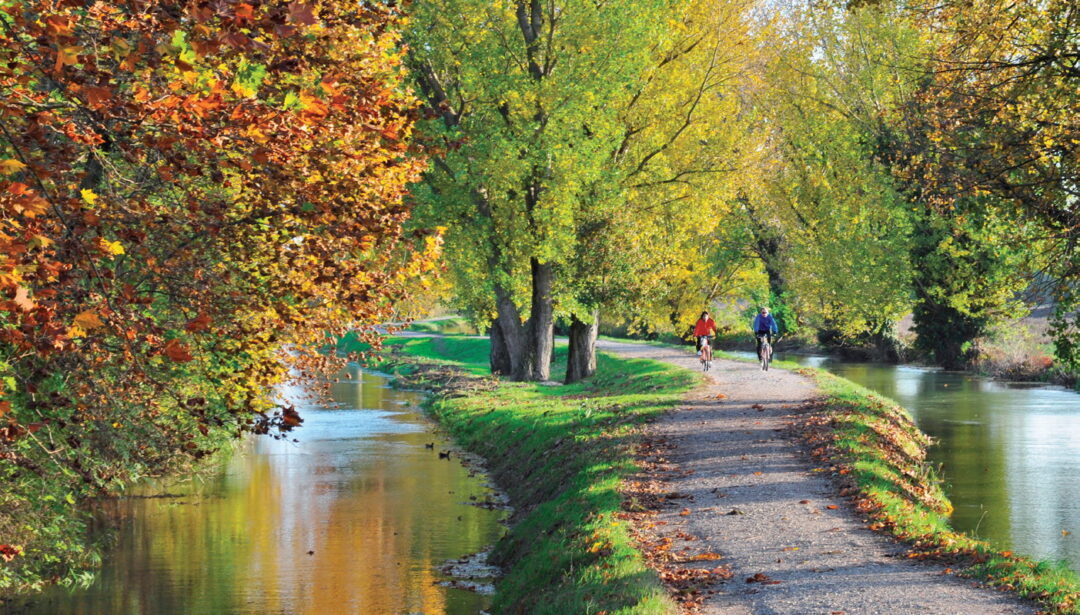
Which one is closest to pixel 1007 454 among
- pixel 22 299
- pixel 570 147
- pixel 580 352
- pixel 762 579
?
pixel 570 147

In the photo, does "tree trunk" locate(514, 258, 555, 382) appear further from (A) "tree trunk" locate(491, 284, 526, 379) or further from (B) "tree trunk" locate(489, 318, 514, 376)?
(B) "tree trunk" locate(489, 318, 514, 376)

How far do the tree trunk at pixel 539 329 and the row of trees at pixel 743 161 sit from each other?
9cm

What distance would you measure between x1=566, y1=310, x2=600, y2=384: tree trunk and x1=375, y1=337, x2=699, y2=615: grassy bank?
88 cm

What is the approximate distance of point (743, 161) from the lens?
37.4 metres

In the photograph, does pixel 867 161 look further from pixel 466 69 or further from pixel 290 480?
pixel 290 480

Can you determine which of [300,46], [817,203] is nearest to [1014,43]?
[300,46]

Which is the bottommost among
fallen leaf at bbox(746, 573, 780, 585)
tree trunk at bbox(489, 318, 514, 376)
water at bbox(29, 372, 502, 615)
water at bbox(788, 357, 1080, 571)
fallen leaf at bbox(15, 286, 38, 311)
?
water at bbox(29, 372, 502, 615)

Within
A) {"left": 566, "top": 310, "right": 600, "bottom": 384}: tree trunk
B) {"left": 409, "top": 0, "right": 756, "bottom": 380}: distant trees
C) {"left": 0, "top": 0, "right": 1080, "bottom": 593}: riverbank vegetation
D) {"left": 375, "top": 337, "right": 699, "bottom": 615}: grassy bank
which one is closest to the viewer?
{"left": 0, "top": 0, "right": 1080, "bottom": 593}: riverbank vegetation

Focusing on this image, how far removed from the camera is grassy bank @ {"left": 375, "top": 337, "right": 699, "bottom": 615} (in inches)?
508

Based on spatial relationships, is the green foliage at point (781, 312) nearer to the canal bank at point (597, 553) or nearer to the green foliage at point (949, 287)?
the green foliage at point (949, 287)

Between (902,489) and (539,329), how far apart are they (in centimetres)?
2187

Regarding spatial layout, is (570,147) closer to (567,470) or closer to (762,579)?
(567,470)

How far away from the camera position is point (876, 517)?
49.2 feet

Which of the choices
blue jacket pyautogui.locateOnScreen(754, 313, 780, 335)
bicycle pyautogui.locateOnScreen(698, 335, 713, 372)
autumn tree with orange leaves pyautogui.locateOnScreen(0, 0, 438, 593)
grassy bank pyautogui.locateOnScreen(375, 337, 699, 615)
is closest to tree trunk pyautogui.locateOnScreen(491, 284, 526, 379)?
grassy bank pyautogui.locateOnScreen(375, 337, 699, 615)
